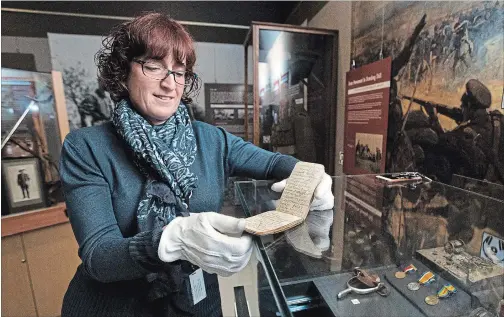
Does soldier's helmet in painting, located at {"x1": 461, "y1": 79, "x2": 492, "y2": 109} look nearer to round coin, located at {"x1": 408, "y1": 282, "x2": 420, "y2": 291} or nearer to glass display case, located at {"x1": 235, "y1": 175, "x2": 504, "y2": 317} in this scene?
glass display case, located at {"x1": 235, "y1": 175, "x2": 504, "y2": 317}

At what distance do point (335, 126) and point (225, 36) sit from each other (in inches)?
55.0

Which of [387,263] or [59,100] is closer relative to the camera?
[387,263]

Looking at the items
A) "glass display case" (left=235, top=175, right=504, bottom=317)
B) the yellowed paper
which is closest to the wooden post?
"glass display case" (left=235, top=175, right=504, bottom=317)

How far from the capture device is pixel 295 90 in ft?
6.72

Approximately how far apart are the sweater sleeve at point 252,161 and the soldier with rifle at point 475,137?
662mm

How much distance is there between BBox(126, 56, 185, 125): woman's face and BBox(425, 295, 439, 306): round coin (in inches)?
25.7

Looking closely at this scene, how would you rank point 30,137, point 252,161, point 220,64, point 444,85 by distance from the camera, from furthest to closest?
point 220,64 < point 30,137 < point 444,85 < point 252,161

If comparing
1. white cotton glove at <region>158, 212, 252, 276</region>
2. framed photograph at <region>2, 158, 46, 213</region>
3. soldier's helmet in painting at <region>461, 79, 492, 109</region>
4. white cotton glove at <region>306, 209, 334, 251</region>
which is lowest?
framed photograph at <region>2, 158, 46, 213</region>

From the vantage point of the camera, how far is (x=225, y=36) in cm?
256

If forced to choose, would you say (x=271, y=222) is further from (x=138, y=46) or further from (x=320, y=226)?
(x=138, y=46)

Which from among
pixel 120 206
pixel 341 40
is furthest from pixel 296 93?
pixel 120 206

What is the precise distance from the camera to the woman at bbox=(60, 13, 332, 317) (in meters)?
0.54

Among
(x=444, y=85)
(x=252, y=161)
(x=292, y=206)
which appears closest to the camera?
(x=292, y=206)

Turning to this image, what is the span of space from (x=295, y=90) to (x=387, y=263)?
172cm
